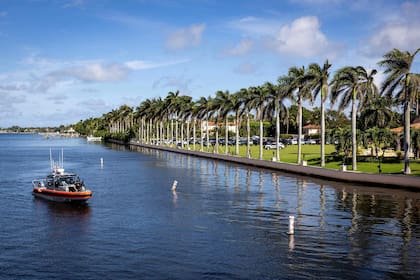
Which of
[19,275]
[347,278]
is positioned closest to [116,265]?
[19,275]

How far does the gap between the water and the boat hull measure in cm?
88

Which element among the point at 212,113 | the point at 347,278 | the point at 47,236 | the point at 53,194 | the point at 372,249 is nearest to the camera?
the point at 347,278

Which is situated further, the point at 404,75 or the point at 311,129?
the point at 311,129

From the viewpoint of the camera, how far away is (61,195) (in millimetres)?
44062

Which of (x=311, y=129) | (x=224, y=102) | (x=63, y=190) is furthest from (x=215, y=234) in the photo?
(x=311, y=129)

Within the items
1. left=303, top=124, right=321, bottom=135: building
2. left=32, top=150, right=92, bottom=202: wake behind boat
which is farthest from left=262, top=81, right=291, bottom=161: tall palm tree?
left=303, top=124, right=321, bottom=135: building

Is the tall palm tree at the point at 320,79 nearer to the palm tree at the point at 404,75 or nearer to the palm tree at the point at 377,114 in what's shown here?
the palm tree at the point at 404,75

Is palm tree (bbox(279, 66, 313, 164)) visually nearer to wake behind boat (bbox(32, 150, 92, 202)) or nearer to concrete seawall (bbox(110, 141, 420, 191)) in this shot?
concrete seawall (bbox(110, 141, 420, 191))

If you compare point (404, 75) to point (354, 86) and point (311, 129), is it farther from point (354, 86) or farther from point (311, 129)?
point (311, 129)

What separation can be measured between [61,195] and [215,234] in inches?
743

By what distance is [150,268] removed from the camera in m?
23.7

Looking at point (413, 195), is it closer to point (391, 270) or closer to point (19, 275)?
point (391, 270)

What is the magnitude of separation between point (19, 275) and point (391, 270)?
17.1 m

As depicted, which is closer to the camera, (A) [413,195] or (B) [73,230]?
(B) [73,230]
